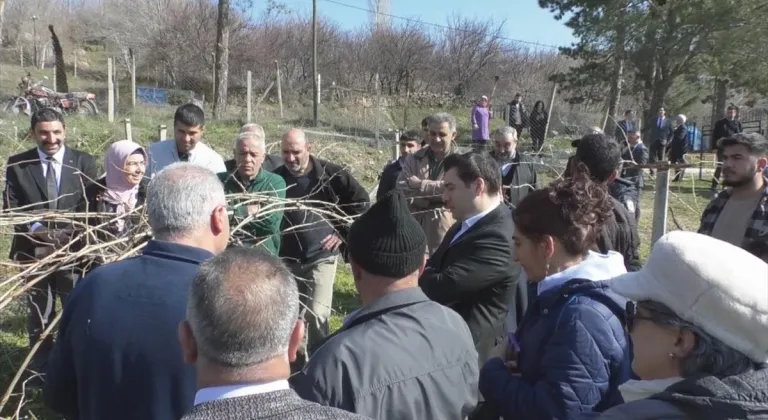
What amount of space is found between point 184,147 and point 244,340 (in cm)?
358

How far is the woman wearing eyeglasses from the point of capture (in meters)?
1.37

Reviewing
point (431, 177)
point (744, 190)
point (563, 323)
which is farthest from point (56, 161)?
point (744, 190)

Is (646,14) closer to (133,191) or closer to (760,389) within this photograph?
(133,191)

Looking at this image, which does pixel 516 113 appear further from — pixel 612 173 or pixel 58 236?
pixel 58 236

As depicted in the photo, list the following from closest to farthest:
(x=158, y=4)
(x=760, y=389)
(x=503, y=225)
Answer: (x=760, y=389), (x=503, y=225), (x=158, y=4)

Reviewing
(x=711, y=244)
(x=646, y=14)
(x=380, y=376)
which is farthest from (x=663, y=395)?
(x=646, y=14)

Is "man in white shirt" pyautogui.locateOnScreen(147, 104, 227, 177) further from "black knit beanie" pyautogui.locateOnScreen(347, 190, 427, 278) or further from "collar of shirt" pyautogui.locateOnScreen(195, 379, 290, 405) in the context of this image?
"collar of shirt" pyautogui.locateOnScreen(195, 379, 290, 405)

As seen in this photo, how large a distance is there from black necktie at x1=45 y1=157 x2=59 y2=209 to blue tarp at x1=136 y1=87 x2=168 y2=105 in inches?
666

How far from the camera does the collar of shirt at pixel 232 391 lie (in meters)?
1.28

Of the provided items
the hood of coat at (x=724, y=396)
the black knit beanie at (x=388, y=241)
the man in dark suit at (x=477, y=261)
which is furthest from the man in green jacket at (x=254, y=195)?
the hood of coat at (x=724, y=396)

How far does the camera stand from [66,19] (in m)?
46.3

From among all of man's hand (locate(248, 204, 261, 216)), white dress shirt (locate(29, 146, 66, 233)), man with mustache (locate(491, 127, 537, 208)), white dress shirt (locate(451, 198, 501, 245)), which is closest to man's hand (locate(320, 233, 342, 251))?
man's hand (locate(248, 204, 261, 216))

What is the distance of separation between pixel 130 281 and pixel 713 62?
2201 cm

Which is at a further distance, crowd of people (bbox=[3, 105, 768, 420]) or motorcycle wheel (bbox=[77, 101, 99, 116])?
motorcycle wheel (bbox=[77, 101, 99, 116])
